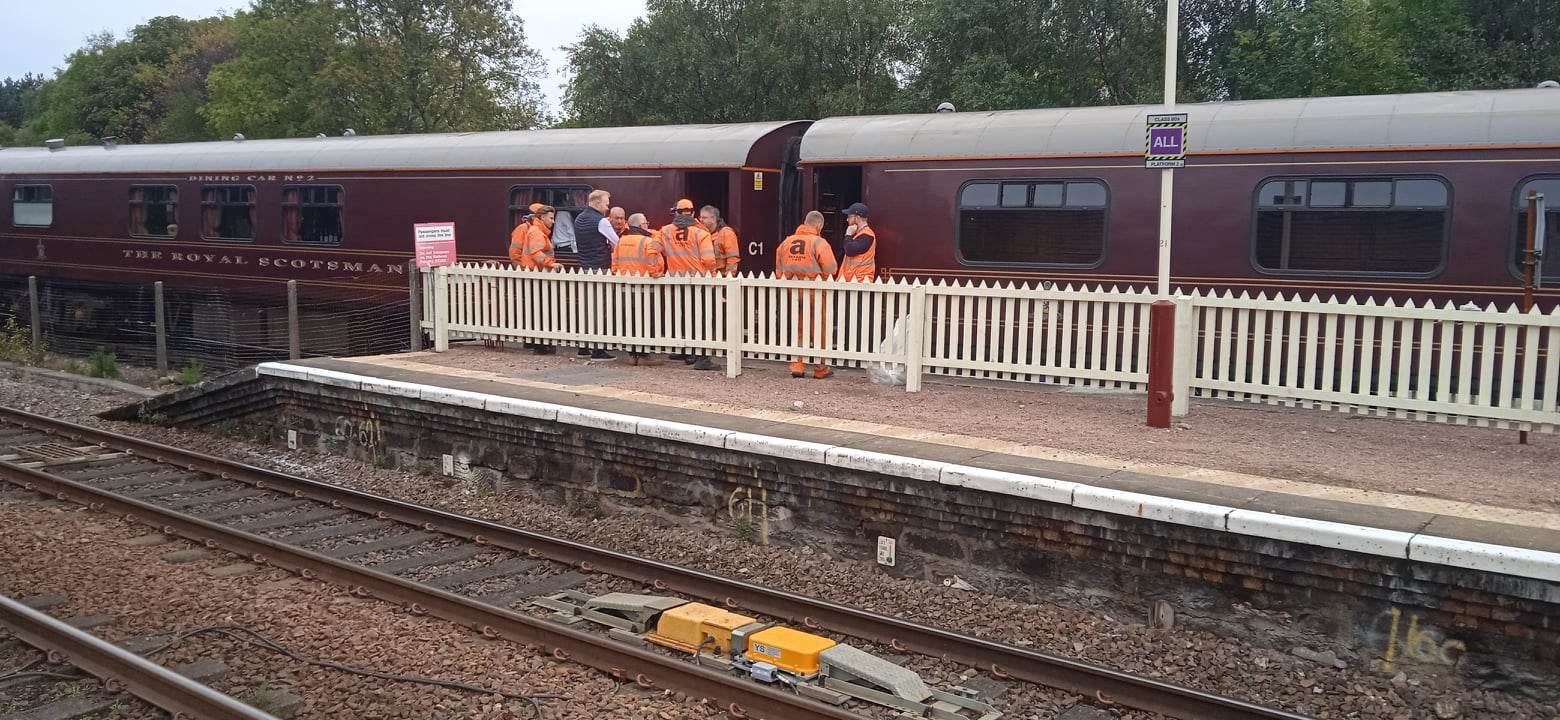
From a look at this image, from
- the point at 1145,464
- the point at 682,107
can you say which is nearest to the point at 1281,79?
the point at 682,107

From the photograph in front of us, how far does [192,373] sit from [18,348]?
4573 millimetres

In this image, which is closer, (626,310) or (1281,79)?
(626,310)

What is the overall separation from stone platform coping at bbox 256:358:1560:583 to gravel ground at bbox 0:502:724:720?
2294mm

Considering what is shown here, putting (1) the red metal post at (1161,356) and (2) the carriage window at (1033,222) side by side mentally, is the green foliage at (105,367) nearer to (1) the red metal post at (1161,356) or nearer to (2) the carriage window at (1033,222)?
(2) the carriage window at (1033,222)

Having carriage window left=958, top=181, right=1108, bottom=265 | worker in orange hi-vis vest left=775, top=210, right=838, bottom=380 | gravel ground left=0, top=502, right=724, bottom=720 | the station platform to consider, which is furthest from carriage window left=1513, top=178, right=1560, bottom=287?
gravel ground left=0, top=502, right=724, bottom=720

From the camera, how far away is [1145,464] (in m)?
7.64

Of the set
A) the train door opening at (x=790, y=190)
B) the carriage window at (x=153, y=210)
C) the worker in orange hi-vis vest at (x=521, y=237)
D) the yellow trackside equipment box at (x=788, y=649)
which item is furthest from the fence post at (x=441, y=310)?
the carriage window at (x=153, y=210)

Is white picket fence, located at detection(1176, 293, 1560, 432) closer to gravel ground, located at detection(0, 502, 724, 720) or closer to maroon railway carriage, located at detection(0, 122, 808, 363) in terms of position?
gravel ground, located at detection(0, 502, 724, 720)

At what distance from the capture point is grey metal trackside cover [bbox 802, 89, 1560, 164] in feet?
32.5

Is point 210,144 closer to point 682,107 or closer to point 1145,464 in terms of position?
point 682,107

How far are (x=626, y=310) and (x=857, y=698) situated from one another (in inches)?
270

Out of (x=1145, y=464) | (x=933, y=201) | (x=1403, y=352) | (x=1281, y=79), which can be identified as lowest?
(x=1145, y=464)

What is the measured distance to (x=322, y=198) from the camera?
17.6m

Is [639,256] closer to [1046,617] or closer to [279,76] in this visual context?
[1046,617]
